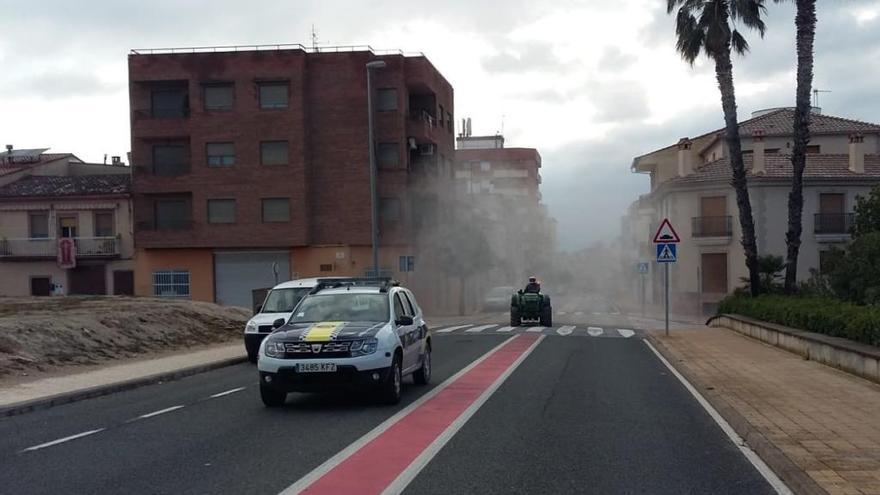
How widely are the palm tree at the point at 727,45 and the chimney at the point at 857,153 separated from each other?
19480mm

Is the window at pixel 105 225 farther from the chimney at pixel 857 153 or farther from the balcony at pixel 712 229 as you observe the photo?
the chimney at pixel 857 153

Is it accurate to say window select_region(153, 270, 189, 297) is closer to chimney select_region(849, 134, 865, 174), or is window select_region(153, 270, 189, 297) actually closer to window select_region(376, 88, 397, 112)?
window select_region(376, 88, 397, 112)

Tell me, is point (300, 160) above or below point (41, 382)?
above

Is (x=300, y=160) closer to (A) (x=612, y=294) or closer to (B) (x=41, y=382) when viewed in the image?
(B) (x=41, y=382)

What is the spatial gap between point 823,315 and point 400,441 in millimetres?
11573

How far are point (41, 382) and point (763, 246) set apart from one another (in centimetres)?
3967

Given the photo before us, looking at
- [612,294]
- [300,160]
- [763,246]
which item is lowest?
[612,294]

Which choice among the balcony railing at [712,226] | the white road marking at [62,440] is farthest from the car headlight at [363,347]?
the balcony railing at [712,226]

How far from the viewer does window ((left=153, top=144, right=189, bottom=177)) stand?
46609mm

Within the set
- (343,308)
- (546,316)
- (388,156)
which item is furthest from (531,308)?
(343,308)

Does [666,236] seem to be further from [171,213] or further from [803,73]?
[171,213]

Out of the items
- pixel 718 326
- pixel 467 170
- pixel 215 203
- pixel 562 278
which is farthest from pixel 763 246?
pixel 467 170

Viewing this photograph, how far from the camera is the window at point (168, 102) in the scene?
46.4m

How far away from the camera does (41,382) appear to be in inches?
590
